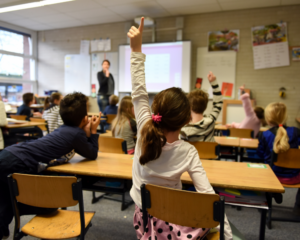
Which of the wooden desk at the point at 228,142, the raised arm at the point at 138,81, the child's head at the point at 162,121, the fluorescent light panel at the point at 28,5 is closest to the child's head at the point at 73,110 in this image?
the raised arm at the point at 138,81

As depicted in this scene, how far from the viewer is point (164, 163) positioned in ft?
3.54

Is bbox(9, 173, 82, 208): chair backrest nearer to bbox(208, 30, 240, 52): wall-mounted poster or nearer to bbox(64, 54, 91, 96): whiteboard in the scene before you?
bbox(208, 30, 240, 52): wall-mounted poster

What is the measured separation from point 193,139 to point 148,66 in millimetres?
4326

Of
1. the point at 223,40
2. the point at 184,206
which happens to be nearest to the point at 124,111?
the point at 184,206

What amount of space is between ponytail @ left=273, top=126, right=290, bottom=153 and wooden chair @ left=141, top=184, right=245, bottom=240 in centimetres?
130

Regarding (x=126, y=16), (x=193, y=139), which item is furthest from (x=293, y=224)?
(x=126, y=16)

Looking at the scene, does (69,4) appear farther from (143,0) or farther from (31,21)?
A: (31,21)

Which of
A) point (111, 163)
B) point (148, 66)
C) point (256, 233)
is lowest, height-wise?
point (256, 233)

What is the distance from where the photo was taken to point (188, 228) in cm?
107

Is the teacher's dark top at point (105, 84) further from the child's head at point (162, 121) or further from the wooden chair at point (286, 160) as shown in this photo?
the child's head at point (162, 121)

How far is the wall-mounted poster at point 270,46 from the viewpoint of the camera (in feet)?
16.7

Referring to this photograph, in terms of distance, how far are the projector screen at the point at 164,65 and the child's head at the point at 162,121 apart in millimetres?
4759

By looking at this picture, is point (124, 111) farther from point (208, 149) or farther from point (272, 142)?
point (272, 142)

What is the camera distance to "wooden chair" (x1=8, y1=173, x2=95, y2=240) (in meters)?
1.17
